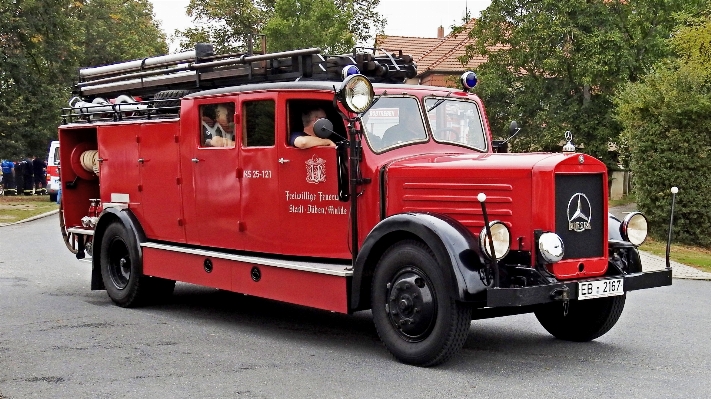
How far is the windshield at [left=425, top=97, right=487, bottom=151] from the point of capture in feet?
27.8

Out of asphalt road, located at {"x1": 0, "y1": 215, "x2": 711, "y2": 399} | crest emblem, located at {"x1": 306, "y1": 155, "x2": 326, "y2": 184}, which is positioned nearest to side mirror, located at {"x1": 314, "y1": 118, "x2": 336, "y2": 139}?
crest emblem, located at {"x1": 306, "y1": 155, "x2": 326, "y2": 184}

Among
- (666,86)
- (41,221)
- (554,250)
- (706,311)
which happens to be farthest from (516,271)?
(41,221)

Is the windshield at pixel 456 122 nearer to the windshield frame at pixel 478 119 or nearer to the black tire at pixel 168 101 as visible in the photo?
the windshield frame at pixel 478 119

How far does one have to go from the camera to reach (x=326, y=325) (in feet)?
30.0

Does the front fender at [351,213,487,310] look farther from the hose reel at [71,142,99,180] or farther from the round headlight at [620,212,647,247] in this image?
the hose reel at [71,142,99,180]

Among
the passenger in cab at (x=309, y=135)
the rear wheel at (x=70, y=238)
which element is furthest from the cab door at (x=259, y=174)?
the rear wheel at (x=70, y=238)

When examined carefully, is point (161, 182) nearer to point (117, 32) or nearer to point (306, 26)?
point (306, 26)

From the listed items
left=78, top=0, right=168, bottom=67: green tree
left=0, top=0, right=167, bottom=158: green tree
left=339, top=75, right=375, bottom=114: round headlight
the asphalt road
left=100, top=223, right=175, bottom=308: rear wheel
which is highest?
left=78, top=0, right=168, bottom=67: green tree

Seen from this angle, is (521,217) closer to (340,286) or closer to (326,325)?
(340,286)

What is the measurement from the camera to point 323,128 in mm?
7598

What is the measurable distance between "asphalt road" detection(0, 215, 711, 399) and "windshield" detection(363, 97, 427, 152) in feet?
5.81

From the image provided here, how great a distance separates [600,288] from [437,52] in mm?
37317

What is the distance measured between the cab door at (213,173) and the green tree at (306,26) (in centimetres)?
2652

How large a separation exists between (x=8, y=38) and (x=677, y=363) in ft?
114
